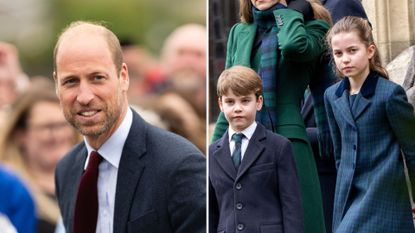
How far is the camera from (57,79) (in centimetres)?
421

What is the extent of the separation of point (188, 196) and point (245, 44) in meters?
0.84

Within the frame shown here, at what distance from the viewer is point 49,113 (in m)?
4.24

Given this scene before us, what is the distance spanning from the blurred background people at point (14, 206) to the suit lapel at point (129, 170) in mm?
291

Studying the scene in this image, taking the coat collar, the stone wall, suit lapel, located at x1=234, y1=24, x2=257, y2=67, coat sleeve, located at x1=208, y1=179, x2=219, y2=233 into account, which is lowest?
coat sleeve, located at x1=208, y1=179, x2=219, y2=233

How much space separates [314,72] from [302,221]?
629mm

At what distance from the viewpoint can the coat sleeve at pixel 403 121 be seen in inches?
173

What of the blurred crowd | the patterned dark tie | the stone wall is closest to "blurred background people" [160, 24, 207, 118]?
the blurred crowd

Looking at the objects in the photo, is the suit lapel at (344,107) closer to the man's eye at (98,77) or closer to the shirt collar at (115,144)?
the shirt collar at (115,144)

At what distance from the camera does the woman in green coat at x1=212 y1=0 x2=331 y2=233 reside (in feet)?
15.2

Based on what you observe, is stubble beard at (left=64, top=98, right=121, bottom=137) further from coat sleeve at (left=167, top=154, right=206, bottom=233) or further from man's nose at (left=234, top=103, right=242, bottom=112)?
man's nose at (left=234, top=103, right=242, bottom=112)

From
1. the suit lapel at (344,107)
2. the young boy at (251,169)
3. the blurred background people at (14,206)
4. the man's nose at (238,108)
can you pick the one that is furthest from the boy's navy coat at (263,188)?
the blurred background people at (14,206)

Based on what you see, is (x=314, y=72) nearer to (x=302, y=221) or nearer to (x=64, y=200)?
(x=302, y=221)

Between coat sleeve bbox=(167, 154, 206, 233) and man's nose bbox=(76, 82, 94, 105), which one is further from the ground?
man's nose bbox=(76, 82, 94, 105)

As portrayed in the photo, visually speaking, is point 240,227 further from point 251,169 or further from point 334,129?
point 334,129
